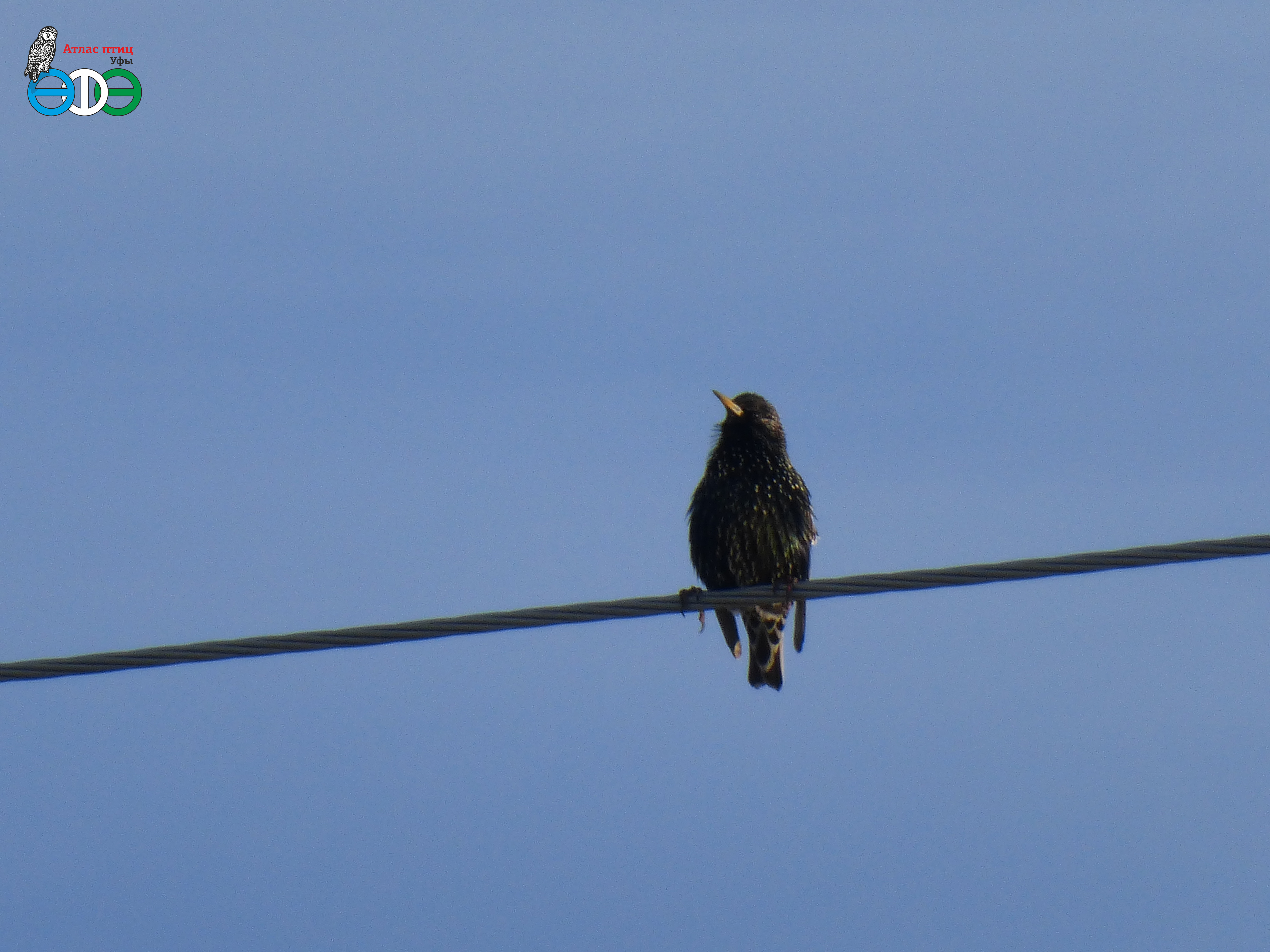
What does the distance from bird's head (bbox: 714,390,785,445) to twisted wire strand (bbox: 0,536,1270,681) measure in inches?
117

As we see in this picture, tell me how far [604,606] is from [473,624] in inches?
14.5

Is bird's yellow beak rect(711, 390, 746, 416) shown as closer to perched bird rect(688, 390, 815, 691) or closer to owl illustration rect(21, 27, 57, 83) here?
perched bird rect(688, 390, 815, 691)

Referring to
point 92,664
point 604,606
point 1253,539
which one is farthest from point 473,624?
point 1253,539

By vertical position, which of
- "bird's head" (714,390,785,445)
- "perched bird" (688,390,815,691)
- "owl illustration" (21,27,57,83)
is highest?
"owl illustration" (21,27,57,83)

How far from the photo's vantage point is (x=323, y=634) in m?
4.19

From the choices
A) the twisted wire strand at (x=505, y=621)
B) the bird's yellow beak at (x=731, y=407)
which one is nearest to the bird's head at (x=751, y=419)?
the bird's yellow beak at (x=731, y=407)

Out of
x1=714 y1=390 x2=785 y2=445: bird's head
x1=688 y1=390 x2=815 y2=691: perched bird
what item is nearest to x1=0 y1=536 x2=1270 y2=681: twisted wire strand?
x1=688 y1=390 x2=815 y2=691: perched bird

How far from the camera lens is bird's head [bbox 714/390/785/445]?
23.9 feet

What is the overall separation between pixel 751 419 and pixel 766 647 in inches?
42.7

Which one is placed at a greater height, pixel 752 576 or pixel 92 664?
pixel 752 576

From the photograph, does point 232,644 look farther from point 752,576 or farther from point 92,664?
point 752,576

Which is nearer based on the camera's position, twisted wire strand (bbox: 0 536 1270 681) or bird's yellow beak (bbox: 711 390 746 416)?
twisted wire strand (bbox: 0 536 1270 681)

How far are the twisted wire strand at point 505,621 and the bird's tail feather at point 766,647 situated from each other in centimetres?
250

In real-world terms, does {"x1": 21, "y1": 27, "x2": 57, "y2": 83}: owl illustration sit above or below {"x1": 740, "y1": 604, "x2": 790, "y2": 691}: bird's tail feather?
above
